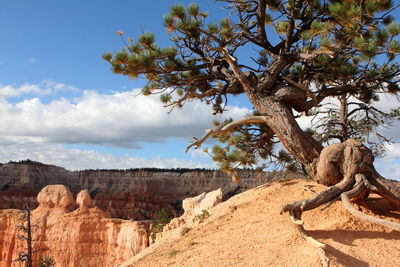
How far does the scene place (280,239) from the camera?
5.91 metres

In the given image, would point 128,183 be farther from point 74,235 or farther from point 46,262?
point 46,262

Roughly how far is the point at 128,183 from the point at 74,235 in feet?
110

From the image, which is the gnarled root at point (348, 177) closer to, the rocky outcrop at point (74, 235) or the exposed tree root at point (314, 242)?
the exposed tree root at point (314, 242)

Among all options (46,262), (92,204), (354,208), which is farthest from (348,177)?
(92,204)

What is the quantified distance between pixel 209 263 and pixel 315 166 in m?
3.64

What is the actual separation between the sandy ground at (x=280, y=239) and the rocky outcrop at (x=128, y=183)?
4263 cm

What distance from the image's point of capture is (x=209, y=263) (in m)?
5.54

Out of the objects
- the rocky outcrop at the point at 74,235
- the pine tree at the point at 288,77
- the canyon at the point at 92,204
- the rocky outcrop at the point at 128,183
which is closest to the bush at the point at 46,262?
the canyon at the point at 92,204

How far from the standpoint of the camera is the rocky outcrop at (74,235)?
2669 cm

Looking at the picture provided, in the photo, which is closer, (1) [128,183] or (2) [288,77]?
(2) [288,77]

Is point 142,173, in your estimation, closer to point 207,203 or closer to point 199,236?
point 207,203

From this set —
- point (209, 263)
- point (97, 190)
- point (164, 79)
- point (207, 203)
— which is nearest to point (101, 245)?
point (207, 203)

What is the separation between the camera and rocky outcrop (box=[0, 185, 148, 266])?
26.7 metres

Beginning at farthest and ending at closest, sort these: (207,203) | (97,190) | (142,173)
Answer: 1. (142,173)
2. (97,190)
3. (207,203)
